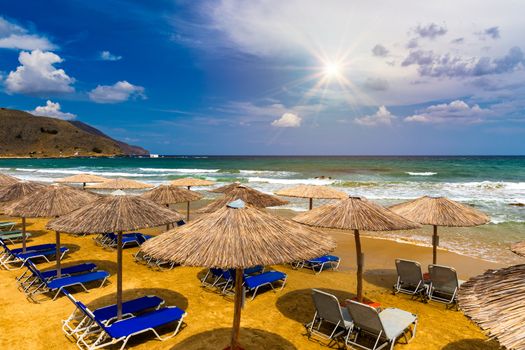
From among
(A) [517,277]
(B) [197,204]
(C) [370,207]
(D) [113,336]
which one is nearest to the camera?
(A) [517,277]

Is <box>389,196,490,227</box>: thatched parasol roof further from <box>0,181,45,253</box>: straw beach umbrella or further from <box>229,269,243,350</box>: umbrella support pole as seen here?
<box>0,181,45,253</box>: straw beach umbrella

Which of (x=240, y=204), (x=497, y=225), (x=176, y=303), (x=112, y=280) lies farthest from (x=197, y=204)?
(x=240, y=204)

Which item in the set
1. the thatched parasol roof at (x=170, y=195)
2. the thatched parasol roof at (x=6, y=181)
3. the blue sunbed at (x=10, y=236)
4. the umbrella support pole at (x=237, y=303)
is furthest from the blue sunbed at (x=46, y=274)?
the thatched parasol roof at (x=6, y=181)

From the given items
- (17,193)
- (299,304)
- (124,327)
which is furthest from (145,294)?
(17,193)

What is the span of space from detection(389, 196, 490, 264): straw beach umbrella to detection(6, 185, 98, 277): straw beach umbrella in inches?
300

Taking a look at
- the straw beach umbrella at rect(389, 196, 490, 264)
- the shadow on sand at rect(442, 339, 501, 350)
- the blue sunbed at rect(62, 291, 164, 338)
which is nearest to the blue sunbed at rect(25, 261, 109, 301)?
the blue sunbed at rect(62, 291, 164, 338)

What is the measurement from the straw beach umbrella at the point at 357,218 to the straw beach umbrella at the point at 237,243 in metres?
1.54

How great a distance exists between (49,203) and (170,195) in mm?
3775

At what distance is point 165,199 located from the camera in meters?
10.5

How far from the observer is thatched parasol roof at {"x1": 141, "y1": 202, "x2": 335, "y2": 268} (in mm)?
3662

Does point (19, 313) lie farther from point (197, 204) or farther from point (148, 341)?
point (197, 204)

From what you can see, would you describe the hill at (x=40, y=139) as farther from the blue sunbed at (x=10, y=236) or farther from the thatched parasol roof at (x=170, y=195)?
the thatched parasol roof at (x=170, y=195)

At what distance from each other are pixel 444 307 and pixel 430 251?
462 centimetres

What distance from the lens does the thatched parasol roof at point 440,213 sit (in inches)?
287
